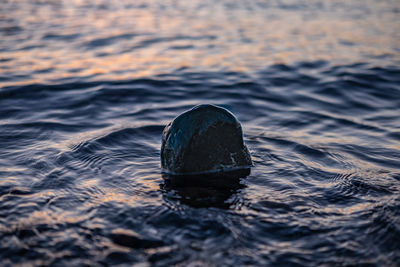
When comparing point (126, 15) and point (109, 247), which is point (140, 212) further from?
point (126, 15)

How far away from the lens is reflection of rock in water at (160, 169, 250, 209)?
3.75m

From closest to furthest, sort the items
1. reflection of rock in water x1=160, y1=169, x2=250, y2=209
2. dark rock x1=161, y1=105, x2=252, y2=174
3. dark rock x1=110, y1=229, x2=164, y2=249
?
dark rock x1=110, y1=229, x2=164, y2=249 → reflection of rock in water x1=160, y1=169, x2=250, y2=209 → dark rock x1=161, y1=105, x2=252, y2=174

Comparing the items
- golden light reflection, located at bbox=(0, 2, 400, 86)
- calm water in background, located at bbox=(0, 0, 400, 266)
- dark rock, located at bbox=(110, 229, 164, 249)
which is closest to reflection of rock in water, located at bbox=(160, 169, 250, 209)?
calm water in background, located at bbox=(0, 0, 400, 266)

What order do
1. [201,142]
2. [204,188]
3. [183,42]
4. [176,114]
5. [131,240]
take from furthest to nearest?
[183,42], [176,114], [201,142], [204,188], [131,240]

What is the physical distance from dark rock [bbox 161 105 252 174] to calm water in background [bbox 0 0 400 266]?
0.94 feet

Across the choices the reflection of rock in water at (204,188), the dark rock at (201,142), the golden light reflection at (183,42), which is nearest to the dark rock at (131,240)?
the reflection of rock in water at (204,188)

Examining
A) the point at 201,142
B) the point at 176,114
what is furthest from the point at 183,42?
the point at 201,142

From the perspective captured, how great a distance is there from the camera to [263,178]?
14.0ft

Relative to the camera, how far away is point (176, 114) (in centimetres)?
641

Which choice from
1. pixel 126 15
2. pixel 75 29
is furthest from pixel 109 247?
pixel 126 15

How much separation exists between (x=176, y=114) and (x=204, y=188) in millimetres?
2580

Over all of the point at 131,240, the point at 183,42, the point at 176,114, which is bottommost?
the point at 131,240

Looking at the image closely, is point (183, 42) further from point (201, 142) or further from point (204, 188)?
point (204, 188)

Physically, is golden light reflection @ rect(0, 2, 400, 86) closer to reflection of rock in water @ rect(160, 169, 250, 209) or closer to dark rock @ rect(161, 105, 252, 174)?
dark rock @ rect(161, 105, 252, 174)
